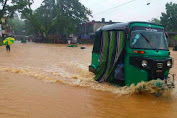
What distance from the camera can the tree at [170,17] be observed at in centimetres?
3606

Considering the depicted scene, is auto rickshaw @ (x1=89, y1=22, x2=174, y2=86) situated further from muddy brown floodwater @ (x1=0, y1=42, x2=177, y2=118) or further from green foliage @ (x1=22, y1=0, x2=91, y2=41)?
green foliage @ (x1=22, y1=0, x2=91, y2=41)

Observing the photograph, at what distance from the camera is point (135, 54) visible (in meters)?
4.84

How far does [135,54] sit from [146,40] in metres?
0.58

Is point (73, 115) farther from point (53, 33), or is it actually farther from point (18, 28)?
point (18, 28)

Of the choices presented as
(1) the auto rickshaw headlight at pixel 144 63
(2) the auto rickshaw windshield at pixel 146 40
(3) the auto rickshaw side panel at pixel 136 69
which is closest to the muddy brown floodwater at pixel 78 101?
(3) the auto rickshaw side panel at pixel 136 69

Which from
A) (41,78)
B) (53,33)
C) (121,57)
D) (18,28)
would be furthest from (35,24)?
(18,28)

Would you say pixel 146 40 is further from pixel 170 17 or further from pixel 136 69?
pixel 170 17

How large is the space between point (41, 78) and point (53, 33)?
3716 cm

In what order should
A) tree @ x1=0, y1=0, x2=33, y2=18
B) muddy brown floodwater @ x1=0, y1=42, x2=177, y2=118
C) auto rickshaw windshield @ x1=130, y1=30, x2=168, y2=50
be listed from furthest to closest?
tree @ x1=0, y1=0, x2=33, y2=18 < auto rickshaw windshield @ x1=130, y1=30, x2=168, y2=50 < muddy brown floodwater @ x1=0, y1=42, x2=177, y2=118

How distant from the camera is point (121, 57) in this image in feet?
17.2

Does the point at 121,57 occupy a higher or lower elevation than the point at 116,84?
higher

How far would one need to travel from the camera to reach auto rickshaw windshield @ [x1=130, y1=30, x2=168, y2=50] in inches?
195

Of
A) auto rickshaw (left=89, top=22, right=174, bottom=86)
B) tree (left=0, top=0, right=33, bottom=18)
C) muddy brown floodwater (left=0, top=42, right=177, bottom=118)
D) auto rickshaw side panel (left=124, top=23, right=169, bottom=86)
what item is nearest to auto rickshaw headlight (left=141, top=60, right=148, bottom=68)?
auto rickshaw (left=89, top=22, right=174, bottom=86)

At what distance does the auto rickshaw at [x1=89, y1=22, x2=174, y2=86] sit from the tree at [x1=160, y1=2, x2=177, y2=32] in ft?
116
